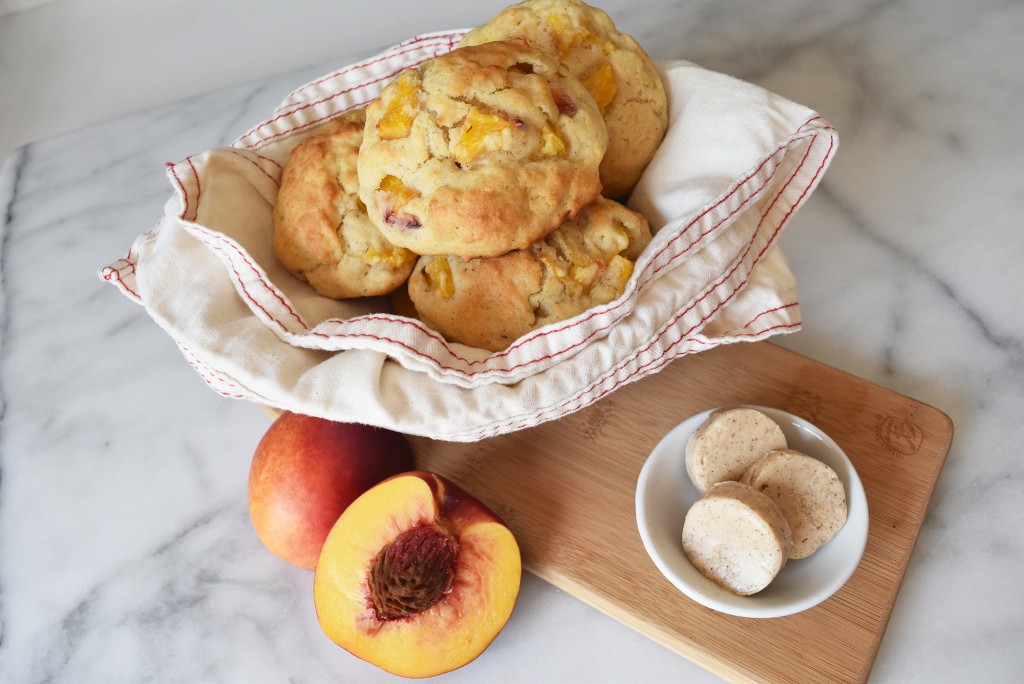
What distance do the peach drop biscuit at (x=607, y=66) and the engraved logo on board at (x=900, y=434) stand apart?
44 centimetres

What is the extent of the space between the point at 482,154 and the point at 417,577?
447 millimetres

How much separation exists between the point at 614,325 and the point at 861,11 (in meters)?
0.99

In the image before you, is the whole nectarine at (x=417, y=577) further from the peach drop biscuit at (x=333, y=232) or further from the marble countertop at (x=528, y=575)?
the peach drop biscuit at (x=333, y=232)

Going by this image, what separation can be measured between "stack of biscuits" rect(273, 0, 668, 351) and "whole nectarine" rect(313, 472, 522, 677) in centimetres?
19

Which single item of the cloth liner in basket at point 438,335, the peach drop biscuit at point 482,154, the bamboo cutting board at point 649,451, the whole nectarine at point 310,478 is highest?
the peach drop biscuit at point 482,154

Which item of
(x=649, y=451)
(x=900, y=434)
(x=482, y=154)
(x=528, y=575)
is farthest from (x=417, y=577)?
(x=900, y=434)

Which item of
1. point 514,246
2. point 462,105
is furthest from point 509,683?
point 462,105

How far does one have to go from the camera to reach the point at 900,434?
1022 millimetres

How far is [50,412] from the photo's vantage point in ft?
4.11

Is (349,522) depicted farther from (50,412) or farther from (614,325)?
(50,412)

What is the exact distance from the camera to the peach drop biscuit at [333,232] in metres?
0.99

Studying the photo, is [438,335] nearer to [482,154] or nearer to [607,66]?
[482,154]

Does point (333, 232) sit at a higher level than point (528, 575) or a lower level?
higher

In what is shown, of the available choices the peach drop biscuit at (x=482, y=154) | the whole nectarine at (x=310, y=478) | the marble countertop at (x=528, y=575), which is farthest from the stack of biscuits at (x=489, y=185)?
the marble countertop at (x=528, y=575)
